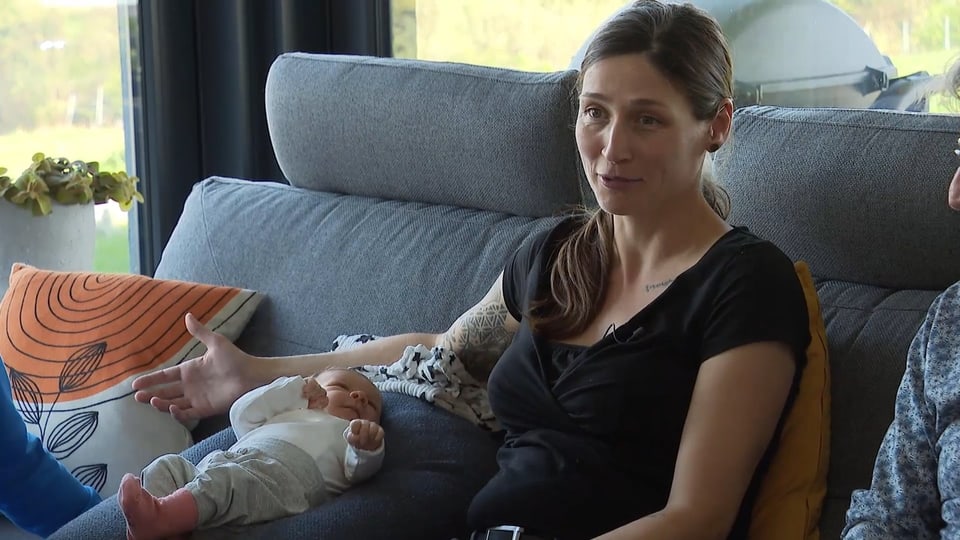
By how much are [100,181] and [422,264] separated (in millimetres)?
876

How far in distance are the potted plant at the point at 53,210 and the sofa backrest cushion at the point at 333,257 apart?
0.67ft

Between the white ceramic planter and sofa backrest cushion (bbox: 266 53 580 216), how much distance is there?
48 cm

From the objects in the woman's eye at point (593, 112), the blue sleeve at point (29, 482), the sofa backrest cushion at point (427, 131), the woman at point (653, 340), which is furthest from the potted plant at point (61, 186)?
the woman's eye at point (593, 112)

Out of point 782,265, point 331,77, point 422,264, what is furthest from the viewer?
point 331,77

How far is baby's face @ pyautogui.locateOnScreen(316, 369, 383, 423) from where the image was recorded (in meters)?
1.90

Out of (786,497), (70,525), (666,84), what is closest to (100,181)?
(70,525)

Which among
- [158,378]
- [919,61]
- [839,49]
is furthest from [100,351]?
[919,61]

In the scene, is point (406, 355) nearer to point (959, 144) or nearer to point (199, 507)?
point (199, 507)

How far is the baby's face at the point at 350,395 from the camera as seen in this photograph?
6.23 feet

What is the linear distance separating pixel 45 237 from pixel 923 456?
6.02 feet

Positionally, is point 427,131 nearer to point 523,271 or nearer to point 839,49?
point 523,271

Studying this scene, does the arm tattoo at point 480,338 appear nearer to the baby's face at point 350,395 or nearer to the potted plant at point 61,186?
the baby's face at point 350,395

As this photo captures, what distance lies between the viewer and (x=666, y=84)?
1625mm

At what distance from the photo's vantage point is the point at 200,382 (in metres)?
2.21
